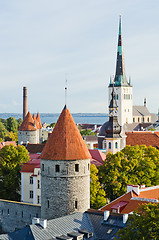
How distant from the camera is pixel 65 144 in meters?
29.1

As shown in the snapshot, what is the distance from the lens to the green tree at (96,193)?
117 ft

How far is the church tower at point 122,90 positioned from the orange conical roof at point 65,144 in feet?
260

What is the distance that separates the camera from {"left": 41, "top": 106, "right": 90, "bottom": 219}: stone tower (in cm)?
2828

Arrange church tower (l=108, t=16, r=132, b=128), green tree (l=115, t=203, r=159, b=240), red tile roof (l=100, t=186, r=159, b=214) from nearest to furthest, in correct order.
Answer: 1. green tree (l=115, t=203, r=159, b=240)
2. red tile roof (l=100, t=186, r=159, b=214)
3. church tower (l=108, t=16, r=132, b=128)

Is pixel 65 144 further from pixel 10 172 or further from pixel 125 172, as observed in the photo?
pixel 10 172

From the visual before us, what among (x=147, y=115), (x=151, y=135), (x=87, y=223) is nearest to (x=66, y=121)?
(x=87, y=223)

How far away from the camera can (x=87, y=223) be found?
2716cm

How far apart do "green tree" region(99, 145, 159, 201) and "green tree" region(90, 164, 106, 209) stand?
138 centimetres

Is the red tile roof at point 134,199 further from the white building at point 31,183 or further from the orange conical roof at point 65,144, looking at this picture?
the white building at point 31,183

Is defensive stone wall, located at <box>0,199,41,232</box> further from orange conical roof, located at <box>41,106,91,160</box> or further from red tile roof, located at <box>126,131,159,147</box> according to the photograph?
red tile roof, located at <box>126,131,159,147</box>

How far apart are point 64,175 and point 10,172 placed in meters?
18.4

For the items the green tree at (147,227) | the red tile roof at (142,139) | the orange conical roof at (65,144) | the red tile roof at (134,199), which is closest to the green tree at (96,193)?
the red tile roof at (134,199)

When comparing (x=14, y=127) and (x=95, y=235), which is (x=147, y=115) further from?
(x=95, y=235)

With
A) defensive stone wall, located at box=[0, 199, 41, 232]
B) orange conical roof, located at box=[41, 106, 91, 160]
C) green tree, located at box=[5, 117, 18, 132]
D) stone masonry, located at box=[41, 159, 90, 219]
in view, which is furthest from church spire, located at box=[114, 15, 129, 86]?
stone masonry, located at box=[41, 159, 90, 219]
